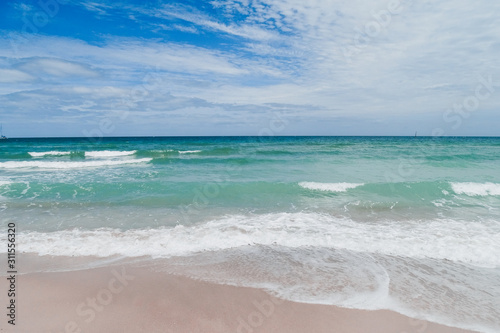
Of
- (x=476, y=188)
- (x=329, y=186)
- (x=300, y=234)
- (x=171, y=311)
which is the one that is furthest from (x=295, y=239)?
(x=476, y=188)

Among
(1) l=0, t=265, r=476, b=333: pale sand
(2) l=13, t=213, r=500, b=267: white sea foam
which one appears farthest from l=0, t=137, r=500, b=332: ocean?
(1) l=0, t=265, r=476, b=333: pale sand

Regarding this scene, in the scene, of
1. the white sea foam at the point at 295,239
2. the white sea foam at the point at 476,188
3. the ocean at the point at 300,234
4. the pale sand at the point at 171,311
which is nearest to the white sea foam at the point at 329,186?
the ocean at the point at 300,234

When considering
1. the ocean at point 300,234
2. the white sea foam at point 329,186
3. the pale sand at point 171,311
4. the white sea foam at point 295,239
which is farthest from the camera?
the white sea foam at point 329,186

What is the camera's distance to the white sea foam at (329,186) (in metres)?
11.5

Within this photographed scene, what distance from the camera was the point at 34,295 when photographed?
3.97 m

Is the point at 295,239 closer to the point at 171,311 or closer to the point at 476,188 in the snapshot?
the point at 171,311

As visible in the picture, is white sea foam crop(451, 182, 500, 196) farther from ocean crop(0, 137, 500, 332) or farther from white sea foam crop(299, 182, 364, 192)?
white sea foam crop(299, 182, 364, 192)

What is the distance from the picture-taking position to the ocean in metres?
→ 4.19

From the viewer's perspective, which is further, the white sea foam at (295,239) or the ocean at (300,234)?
the white sea foam at (295,239)

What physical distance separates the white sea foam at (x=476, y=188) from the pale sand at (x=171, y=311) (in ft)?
33.2

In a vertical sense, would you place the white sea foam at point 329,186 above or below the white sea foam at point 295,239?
above

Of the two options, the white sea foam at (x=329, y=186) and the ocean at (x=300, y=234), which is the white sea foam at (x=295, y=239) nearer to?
the ocean at (x=300, y=234)

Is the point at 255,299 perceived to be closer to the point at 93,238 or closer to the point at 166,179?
the point at 93,238

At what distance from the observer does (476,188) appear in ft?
38.0
